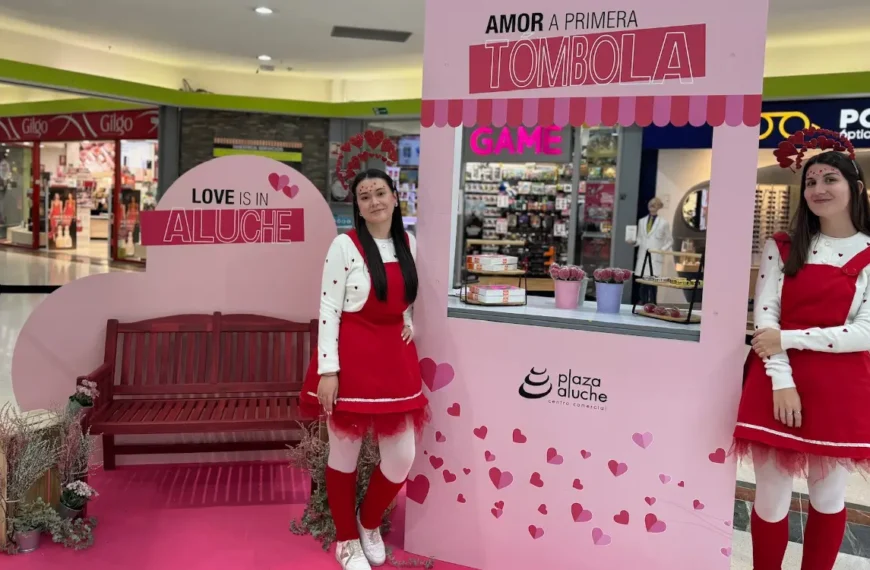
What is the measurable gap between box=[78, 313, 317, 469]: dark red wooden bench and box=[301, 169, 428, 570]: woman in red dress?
77cm

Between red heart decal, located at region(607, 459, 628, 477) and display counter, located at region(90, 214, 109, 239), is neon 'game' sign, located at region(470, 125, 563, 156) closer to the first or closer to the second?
red heart decal, located at region(607, 459, 628, 477)

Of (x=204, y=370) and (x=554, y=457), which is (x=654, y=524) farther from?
(x=204, y=370)

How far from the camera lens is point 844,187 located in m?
2.18

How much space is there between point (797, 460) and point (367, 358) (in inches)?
58.3

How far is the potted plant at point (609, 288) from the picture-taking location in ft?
9.16

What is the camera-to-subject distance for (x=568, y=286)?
2.84 meters

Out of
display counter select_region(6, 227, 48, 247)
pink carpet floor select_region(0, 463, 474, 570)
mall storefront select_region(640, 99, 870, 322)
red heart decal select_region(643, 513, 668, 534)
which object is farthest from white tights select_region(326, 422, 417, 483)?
display counter select_region(6, 227, 48, 247)

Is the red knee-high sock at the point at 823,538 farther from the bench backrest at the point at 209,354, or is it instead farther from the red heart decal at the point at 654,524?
the bench backrest at the point at 209,354

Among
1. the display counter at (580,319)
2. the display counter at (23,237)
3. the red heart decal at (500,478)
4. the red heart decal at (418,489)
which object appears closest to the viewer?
the display counter at (580,319)

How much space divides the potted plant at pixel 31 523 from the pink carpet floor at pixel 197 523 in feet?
0.15

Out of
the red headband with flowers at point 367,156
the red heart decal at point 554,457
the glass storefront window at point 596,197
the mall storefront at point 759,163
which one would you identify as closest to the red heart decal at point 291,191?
the red headband with flowers at point 367,156

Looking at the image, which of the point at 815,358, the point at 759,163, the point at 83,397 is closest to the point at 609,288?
the point at 815,358

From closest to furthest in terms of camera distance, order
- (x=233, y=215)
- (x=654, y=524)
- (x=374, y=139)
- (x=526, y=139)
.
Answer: (x=654, y=524), (x=374, y=139), (x=233, y=215), (x=526, y=139)

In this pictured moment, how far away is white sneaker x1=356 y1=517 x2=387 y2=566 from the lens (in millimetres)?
2801
